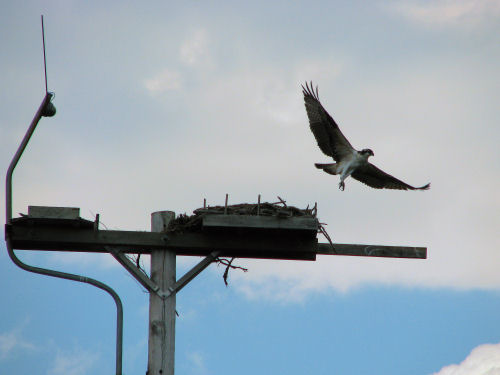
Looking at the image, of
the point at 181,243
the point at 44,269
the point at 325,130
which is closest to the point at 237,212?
the point at 181,243

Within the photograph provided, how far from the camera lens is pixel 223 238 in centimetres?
755

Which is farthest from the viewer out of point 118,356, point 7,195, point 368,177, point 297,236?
point 368,177

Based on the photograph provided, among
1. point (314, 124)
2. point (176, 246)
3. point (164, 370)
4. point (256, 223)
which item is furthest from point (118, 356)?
point (314, 124)

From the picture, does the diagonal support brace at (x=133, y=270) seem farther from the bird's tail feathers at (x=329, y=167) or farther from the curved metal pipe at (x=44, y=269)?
the bird's tail feathers at (x=329, y=167)

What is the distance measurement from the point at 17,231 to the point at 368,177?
23.9ft

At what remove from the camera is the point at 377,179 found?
13.5 metres

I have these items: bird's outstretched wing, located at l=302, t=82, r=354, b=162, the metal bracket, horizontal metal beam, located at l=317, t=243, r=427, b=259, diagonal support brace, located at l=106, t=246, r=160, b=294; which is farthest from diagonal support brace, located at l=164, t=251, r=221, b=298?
bird's outstretched wing, located at l=302, t=82, r=354, b=162

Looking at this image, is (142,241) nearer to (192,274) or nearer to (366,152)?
(192,274)

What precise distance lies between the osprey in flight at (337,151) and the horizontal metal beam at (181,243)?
483cm

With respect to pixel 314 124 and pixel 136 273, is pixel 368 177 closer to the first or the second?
pixel 314 124

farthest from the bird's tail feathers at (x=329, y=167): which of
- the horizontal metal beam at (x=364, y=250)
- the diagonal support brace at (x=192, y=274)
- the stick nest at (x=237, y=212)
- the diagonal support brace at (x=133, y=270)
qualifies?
the diagonal support brace at (x=133, y=270)

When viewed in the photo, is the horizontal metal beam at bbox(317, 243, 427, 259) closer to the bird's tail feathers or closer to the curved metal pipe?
the curved metal pipe

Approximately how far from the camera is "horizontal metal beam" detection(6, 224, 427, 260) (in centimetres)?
739

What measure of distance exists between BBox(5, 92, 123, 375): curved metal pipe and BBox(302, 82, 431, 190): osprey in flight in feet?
17.9
